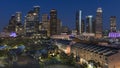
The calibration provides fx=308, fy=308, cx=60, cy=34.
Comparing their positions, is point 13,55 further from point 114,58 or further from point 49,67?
point 114,58

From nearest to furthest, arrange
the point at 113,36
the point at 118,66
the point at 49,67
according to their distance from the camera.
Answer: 1. the point at 118,66
2. the point at 49,67
3. the point at 113,36

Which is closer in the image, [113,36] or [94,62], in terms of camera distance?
[94,62]

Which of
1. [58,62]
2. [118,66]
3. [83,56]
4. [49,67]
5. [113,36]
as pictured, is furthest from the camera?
[113,36]

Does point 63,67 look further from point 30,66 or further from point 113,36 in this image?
point 113,36

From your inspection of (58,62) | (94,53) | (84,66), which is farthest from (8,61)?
(94,53)

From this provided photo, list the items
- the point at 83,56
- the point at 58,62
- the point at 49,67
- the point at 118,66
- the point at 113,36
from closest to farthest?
1. the point at 118,66
2. the point at 49,67
3. the point at 58,62
4. the point at 83,56
5. the point at 113,36

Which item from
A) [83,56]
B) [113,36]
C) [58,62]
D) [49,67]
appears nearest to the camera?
[49,67]

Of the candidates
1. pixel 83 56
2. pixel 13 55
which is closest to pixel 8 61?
pixel 13 55

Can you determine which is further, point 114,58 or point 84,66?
point 84,66
